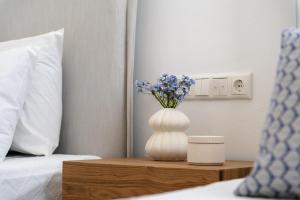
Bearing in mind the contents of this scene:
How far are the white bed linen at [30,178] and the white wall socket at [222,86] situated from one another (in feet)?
1.75

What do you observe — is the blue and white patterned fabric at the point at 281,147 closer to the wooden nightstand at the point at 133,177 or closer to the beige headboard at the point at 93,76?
the wooden nightstand at the point at 133,177

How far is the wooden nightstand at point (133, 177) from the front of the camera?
1211mm

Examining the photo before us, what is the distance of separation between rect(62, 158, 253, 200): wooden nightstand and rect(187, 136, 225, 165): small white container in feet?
0.12

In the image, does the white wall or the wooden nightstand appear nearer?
the wooden nightstand

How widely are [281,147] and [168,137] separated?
2.39 ft

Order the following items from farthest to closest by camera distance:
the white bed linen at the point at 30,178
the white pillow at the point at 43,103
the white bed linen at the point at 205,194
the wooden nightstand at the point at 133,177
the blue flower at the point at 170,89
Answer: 1. the white pillow at the point at 43,103
2. the blue flower at the point at 170,89
3. the white bed linen at the point at 30,178
4. the wooden nightstand at the point at 133,177
5. the white bed linen at the point at 205,194

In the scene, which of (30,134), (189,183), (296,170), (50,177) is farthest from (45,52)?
(296,170)

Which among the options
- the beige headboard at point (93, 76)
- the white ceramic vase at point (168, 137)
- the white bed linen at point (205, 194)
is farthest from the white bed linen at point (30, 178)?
the white bed linen at point (205, 194)

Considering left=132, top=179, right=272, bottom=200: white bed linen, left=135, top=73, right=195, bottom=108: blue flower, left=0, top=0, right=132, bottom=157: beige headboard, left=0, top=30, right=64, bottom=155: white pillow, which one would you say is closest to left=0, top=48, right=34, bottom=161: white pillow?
left=0, top=30, right=64, bottom=155: white pillow

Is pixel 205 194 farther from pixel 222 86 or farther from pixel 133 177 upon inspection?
pixel 222 86

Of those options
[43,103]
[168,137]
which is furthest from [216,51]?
[43,103]

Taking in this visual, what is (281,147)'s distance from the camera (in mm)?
772

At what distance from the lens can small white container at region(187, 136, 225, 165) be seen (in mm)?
1303

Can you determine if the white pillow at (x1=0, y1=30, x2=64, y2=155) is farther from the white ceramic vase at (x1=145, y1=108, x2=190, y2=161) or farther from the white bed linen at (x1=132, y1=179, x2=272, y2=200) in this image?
the white bed linen at (x1=132, y1=179, x2=272, y2=200)
